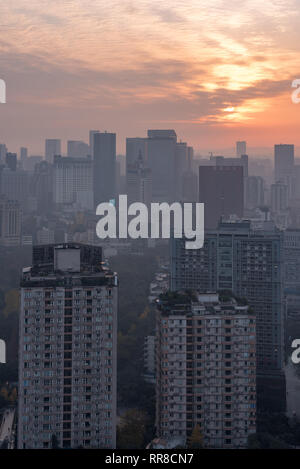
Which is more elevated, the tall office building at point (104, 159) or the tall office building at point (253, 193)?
the tall office building at point (104, 159)

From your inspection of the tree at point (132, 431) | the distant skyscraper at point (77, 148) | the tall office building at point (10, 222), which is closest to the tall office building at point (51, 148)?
the distant skyscraper at point (77, 148)

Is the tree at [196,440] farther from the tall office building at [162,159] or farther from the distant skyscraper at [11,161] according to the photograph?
the distant skyscraper at [11,161]

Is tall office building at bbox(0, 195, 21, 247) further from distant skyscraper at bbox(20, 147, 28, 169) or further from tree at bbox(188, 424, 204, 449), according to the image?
tree at bbox(188, 424, 204, 449)

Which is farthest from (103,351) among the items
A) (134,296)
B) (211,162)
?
(211,162)

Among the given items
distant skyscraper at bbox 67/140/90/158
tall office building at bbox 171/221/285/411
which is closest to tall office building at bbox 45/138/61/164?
distant skyscraper at bbox 67/140/90/158

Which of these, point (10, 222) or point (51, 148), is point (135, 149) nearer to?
point (51, 148)
